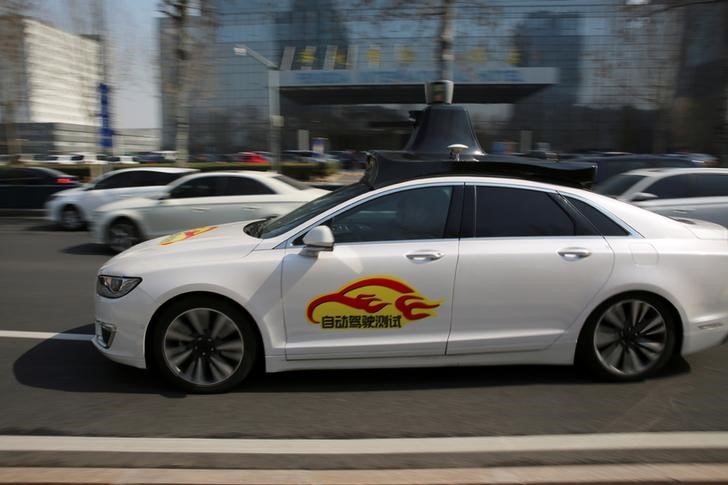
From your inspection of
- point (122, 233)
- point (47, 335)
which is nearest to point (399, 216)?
point (47, 335)

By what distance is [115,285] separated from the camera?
4.04 m

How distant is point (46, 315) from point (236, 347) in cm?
331

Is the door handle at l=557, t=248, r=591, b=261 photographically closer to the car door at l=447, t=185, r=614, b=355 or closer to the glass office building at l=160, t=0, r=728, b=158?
the car door at l=447, t=185, r=614, b=355

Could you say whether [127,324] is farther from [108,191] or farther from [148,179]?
[108,191]

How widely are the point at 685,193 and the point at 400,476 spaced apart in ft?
24.5

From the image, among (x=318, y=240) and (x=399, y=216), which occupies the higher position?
(x=399, y=216)

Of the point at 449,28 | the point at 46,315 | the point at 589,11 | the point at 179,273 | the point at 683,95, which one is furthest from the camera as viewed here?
the point at 589,11

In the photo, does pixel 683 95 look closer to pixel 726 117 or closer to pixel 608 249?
pixel 726 117

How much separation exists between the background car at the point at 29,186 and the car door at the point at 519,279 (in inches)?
640

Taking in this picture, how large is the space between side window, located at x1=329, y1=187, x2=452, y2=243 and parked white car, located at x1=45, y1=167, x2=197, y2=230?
951 centimetres

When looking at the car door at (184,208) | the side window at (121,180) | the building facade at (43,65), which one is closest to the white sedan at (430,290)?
the car door at (184,208)

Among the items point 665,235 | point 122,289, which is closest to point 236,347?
point 122,289

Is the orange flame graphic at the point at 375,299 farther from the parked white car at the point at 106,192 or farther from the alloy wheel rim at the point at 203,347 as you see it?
the parked white car at the point at 106,192

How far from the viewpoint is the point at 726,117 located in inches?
678
